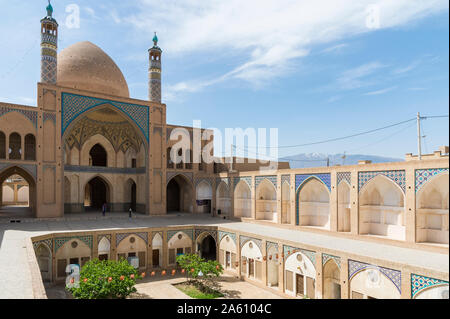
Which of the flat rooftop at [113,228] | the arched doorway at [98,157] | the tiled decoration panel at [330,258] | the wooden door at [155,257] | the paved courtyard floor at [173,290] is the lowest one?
the paved courtyard floor at [173,290]

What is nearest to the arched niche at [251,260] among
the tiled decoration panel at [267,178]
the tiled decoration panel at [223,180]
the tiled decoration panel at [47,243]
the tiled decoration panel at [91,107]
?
the tiled decoration panel at [267,178]

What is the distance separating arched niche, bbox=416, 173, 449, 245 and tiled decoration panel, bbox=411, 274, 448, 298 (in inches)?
113

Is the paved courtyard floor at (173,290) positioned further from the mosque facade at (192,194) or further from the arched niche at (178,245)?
the arched niche at (178,245)

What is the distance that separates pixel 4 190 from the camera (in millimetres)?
28422

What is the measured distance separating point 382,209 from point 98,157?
17242 millimetres

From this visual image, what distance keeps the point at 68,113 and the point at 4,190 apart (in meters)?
16.9

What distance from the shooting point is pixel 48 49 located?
53.9ft

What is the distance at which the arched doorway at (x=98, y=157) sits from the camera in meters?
21.7

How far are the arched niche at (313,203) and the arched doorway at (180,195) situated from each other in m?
8.29

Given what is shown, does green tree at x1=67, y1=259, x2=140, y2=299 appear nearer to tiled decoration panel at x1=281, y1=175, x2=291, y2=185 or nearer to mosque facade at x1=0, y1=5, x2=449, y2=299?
mosque facade at x1=0, y1=5, x2=449, y2=299

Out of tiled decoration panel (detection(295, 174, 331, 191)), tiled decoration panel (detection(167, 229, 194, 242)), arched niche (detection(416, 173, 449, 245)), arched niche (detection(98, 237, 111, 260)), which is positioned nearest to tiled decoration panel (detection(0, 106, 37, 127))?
arched niche (detection(98, 237, 111, 260))

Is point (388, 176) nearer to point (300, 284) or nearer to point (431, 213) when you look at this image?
point (431, 213)

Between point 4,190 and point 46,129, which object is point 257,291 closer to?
point 46,129

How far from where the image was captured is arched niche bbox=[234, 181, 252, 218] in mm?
17750
